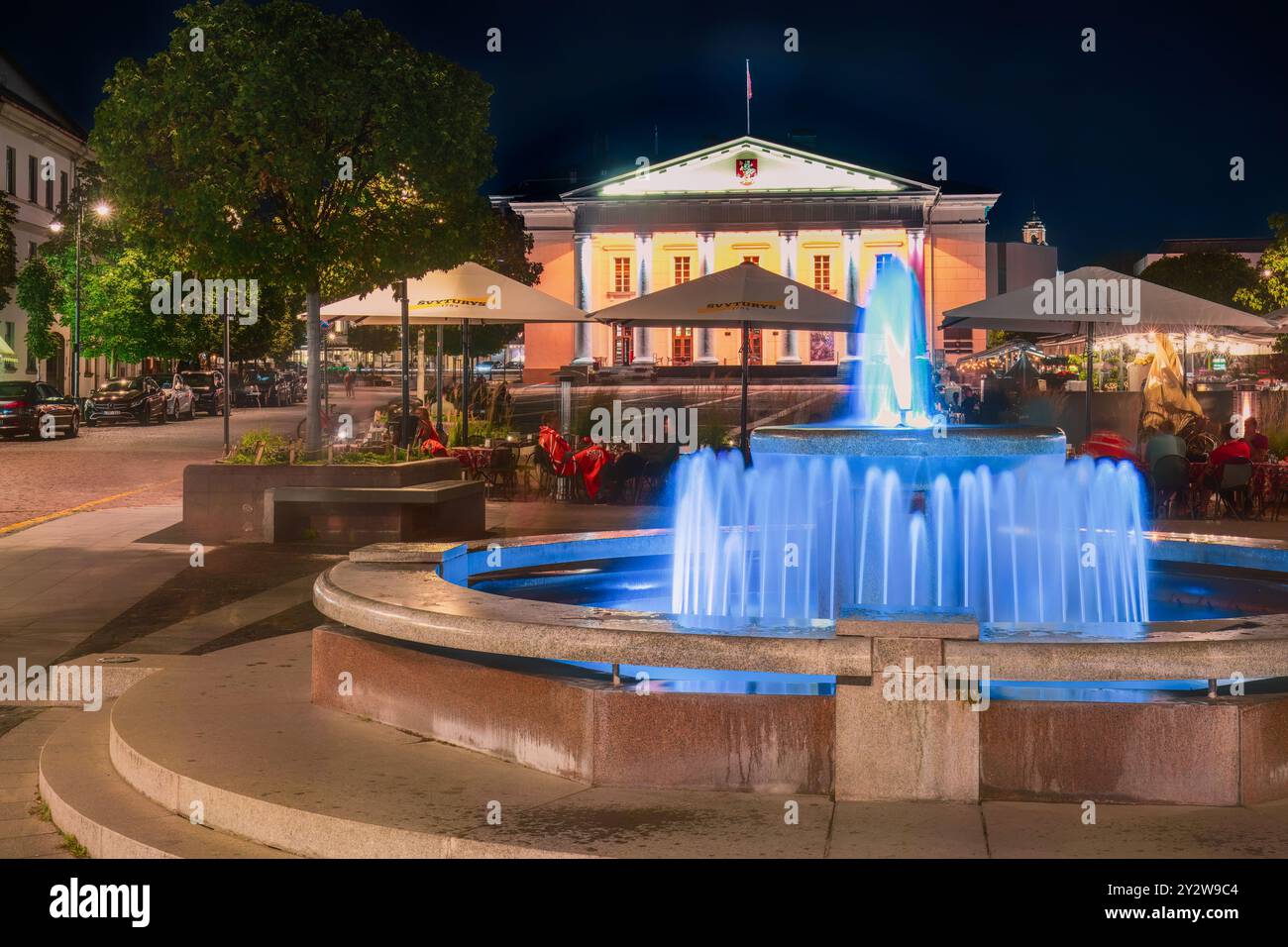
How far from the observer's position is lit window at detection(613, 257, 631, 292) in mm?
95125

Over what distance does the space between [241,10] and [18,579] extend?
7.15 meters

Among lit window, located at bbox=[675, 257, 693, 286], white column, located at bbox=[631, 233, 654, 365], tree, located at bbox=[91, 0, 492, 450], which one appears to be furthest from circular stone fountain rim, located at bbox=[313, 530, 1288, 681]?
lit window, located at bbox=[675, 257, 693, 286]

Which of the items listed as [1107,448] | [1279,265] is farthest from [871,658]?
[1279,265]

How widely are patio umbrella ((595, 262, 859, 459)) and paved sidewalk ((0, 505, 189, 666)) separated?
665 centimetres

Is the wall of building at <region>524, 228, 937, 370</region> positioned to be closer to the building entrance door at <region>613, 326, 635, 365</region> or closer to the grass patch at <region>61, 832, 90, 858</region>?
the building entrance door at <region>613, 326, 635, 365</region>

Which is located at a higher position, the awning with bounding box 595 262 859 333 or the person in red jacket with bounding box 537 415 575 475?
the awning with bounding box 595 262 859 333

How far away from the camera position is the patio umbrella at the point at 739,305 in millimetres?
19812

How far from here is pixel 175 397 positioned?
49.7 m

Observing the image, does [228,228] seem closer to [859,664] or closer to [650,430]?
[650,430]

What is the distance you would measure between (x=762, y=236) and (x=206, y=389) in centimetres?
4510

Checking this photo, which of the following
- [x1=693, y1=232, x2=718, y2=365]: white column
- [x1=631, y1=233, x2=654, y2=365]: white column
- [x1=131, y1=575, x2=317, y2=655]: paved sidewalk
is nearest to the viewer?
[x1=131, y1=575, x2=317, y2=655]: paved sidewalk

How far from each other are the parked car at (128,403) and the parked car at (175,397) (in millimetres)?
1038

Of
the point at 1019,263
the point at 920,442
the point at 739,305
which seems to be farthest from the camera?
the point at 1019,263

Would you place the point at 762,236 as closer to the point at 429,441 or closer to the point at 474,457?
the point at 474,457
